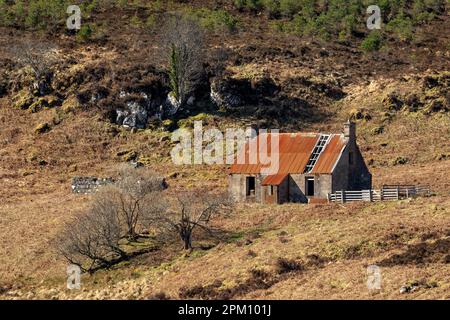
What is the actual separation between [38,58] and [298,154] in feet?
137

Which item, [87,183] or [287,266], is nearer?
[287,266]

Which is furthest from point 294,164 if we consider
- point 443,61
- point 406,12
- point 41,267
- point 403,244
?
point 406,12

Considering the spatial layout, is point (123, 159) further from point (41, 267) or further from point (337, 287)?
point (337, 287)

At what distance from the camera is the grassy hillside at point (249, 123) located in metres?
42.8

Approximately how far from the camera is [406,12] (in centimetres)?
11438

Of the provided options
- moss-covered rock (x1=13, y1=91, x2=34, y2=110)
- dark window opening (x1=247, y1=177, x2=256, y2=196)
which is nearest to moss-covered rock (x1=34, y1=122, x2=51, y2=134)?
moss-covered rock (x1=13, y1=91, x2=34, y2=110)

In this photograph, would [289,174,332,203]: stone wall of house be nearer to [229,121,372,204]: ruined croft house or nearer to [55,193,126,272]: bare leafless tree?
[229,121,372,204]: ruined croft house

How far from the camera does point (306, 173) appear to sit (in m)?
55.9

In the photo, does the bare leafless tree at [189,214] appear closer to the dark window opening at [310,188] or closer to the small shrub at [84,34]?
the dark window opening at [310,188]

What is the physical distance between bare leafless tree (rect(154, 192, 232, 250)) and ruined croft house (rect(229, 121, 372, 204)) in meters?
3.83

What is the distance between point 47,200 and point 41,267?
1492cm

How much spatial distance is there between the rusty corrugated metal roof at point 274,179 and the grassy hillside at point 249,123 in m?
1.69

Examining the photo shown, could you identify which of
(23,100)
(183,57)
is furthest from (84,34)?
(183,57)

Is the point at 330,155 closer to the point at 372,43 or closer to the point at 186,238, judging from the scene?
the point at 186,238
